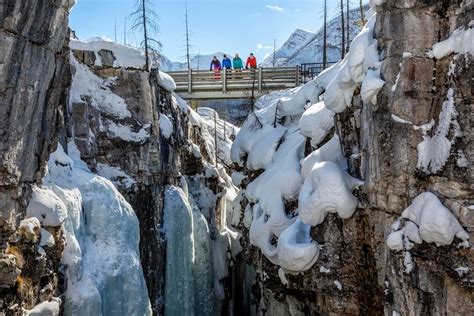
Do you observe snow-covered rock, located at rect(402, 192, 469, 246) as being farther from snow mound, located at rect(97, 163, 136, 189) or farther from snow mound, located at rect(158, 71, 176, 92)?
snow mound, located at rect(158, 71, 176, 92)

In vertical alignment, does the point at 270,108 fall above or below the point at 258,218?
above

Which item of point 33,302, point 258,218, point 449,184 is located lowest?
point 33,302

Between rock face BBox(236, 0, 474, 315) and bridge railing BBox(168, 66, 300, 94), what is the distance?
8.01m

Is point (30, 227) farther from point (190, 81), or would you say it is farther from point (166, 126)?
point (190, 81)

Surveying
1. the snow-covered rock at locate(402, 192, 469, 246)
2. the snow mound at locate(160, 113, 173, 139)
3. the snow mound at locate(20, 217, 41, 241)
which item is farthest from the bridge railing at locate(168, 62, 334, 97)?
the snow mound at locate(20, 217, 41, 241)

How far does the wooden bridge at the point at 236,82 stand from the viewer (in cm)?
1836

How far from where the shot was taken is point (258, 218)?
43.9 ft

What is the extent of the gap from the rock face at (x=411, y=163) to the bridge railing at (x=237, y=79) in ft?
26.3

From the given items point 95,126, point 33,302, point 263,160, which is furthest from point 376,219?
point 95,126

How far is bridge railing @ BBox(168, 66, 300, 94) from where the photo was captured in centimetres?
1836

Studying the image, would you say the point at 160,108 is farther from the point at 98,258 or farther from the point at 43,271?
the point at 43,271

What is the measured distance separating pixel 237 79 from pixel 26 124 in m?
10.7

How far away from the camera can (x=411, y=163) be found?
29.9ft

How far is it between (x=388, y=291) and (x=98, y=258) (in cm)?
579
